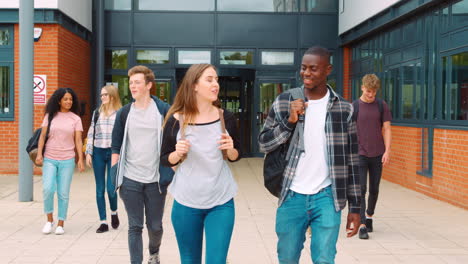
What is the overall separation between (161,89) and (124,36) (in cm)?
176

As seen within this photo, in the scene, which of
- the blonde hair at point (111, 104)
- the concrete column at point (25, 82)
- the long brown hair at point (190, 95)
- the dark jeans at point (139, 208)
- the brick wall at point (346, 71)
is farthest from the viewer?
the brick wall at point (346, 71)

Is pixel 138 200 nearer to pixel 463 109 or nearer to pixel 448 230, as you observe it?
pixel 448 230

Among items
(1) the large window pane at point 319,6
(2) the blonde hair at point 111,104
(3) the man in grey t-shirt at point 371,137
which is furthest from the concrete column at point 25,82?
(1) the large window pane at point 319,6

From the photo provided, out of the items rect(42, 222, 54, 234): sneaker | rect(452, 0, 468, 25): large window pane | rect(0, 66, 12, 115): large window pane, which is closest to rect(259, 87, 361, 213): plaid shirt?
rect(42, 222, 54, 234): sneaker

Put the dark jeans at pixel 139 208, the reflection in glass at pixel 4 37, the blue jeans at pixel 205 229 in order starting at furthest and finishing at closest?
the reflection in glass at pixel 4 37 → the dark jeans at pixel 139 208 → the blue jeans at pixel 205 229

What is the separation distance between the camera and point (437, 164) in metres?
10.7

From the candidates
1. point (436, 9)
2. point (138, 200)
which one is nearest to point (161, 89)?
point (436, 9)

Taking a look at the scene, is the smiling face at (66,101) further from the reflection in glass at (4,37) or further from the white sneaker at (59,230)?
the reflection in glass at (4,37)

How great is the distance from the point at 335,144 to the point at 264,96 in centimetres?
1475

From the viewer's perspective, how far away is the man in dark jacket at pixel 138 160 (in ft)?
16.7

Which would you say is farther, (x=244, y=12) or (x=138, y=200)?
(x=244, y=12)

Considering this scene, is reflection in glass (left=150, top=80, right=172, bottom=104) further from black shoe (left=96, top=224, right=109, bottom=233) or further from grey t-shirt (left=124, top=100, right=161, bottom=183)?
grey t-shirt (left=124, top=100, right=161, bottom=183)

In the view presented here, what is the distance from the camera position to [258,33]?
59.2 ft

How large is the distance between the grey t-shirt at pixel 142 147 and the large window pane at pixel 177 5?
516 inches
